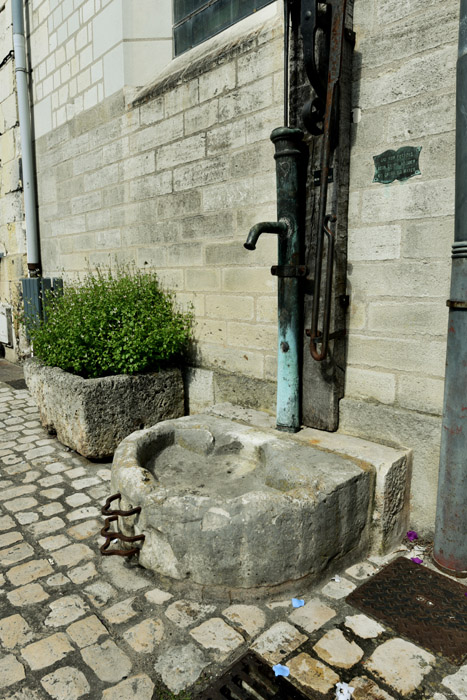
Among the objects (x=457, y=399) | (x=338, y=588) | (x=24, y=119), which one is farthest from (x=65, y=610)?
(x=24, y=119)

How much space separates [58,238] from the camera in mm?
6156

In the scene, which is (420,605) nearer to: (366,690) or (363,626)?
(363,626)

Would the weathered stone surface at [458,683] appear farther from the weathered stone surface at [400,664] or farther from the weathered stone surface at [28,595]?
the weathered stone surface at [28,595]

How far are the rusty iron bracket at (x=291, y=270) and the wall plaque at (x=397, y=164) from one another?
0.61 metres

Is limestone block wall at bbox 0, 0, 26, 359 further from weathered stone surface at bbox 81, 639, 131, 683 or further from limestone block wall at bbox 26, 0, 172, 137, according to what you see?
weathered stone surface at bbox 81, 639, 131, 683

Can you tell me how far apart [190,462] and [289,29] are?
99.7 inches

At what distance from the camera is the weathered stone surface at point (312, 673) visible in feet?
5.61

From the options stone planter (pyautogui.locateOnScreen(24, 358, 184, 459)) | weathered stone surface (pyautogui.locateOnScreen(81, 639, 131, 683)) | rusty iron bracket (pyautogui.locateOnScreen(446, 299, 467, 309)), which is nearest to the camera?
weathered stone surface (pyautogui.locateOnScreen(81, 639, 131, 683))

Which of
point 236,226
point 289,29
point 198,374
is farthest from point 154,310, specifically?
point 289,29

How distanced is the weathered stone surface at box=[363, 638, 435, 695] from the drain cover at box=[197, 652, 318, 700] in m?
0.31

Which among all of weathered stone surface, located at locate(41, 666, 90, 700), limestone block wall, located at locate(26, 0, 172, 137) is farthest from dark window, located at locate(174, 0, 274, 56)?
weathered stone surface, located at locate(41, 666, 90, 700)

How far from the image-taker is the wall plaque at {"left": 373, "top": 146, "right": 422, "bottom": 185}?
2477mm

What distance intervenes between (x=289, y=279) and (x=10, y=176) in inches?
227

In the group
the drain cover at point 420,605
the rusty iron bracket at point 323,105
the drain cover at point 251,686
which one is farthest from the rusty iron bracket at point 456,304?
the drain cover at point 251,686
